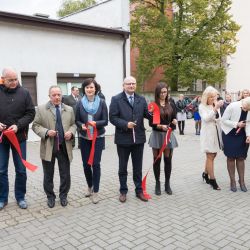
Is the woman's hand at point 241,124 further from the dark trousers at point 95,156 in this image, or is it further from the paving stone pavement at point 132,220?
the dark trousers at point 95,156

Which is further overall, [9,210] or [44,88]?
[44,88]

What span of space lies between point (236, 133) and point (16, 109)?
12.0 ft

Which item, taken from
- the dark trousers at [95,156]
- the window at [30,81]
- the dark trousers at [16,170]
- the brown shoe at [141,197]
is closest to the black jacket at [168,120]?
the dark trousers at [95,156]

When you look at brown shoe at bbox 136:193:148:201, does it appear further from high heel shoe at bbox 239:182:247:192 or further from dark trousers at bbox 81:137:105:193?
high heel shoe at bbox 239:182:247:192

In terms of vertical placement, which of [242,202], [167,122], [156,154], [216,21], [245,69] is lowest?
[242,202]

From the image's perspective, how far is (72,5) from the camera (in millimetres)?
43250

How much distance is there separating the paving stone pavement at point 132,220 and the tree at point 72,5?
4021 centimetres

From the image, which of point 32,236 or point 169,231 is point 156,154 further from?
point 32,236

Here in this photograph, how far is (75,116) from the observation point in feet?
17.5

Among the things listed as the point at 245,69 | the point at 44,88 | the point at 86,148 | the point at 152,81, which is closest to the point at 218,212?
the point at 86,148

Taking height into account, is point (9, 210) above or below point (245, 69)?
below

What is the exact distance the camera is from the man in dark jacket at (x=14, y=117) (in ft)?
15.6

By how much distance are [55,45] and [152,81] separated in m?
24.2

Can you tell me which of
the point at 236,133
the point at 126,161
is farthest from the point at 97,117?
the point at 236,133
